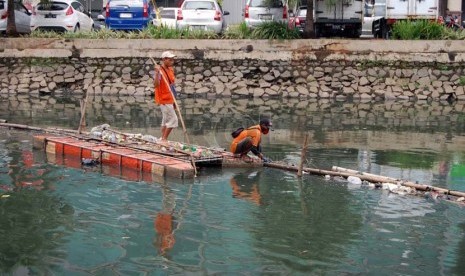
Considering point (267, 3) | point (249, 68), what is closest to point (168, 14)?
point (267, 3)

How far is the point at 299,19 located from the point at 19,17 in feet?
31.6

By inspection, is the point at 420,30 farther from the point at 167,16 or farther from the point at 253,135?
the point at 253,135

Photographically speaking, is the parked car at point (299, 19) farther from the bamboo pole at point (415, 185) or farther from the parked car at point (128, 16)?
the bamboo pole at point (415, 185)

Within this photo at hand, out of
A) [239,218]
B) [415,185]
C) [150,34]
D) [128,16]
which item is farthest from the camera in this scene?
[128,16]

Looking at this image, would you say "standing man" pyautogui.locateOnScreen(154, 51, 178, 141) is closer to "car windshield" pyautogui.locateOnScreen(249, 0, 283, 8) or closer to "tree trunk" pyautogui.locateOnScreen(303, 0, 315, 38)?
"tree trunk" pyautogui.locateOnScreen(303, 0, 315, 38)

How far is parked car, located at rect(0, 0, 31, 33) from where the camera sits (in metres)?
25.9

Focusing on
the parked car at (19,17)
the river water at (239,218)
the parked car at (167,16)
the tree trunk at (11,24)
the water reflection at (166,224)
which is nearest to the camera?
the river water at (239,218)

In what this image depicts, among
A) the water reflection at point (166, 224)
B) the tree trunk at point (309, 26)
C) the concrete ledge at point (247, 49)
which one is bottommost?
the water reflection at point (166, 224)

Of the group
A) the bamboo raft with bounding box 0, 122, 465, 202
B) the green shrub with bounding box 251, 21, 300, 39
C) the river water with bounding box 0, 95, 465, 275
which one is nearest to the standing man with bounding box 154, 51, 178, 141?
the bamboo raft with bounding box 0, 122, 465, 202

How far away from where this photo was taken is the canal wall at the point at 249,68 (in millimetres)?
23406

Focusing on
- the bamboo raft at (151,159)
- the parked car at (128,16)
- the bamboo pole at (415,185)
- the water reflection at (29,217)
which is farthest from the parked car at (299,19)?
the water reflection at (29,217)

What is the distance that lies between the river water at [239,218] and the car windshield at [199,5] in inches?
466

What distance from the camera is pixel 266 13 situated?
83.6 ft

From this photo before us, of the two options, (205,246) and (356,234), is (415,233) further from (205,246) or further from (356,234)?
(205,246)
